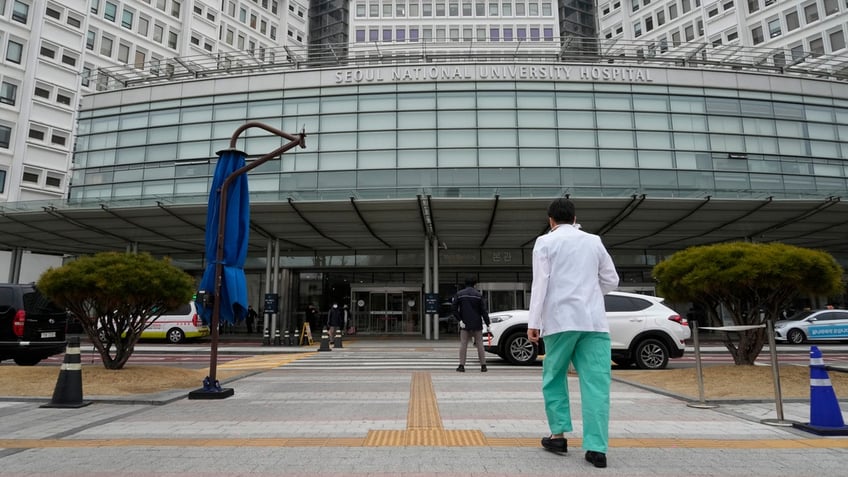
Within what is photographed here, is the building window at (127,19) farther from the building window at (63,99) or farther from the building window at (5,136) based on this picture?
the building window at (5,136)

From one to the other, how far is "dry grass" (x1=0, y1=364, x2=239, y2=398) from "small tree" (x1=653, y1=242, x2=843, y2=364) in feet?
28.4

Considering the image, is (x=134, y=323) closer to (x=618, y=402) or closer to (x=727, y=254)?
(x=618, y=402)

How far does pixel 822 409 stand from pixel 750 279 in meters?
3.57

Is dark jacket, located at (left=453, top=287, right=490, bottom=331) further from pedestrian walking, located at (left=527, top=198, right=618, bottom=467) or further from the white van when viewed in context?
the white van

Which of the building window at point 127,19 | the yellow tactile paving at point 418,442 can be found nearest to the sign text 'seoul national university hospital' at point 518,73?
the yellow tactile paving at point 418,442

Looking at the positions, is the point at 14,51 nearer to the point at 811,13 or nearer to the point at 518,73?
the point at 518,73

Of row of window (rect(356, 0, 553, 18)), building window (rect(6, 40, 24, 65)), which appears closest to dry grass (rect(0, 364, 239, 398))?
building window (rect(6, 40, 24, 65))

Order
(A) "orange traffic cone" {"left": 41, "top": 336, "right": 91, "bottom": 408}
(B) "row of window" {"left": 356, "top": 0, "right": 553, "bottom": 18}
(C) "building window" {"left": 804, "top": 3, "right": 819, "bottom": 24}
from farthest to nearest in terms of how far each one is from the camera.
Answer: (B) "row of window" {"left": 356, "top": 0, "right": 553, "bottom": 18}
(C) "building window" {"left": 804, "top": 3, "right": 819, "bottom": 24}
(A) "orange traffic cone" {"left": 41, "top": 336, "right": 91, "bottom": 408}

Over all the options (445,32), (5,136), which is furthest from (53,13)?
(445,32)

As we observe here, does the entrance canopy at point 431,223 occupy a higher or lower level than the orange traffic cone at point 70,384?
higher

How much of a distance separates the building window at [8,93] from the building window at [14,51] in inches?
79.8

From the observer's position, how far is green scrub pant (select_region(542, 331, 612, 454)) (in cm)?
364

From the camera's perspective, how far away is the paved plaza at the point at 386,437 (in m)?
3.65

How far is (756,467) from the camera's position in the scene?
3.67 meters
